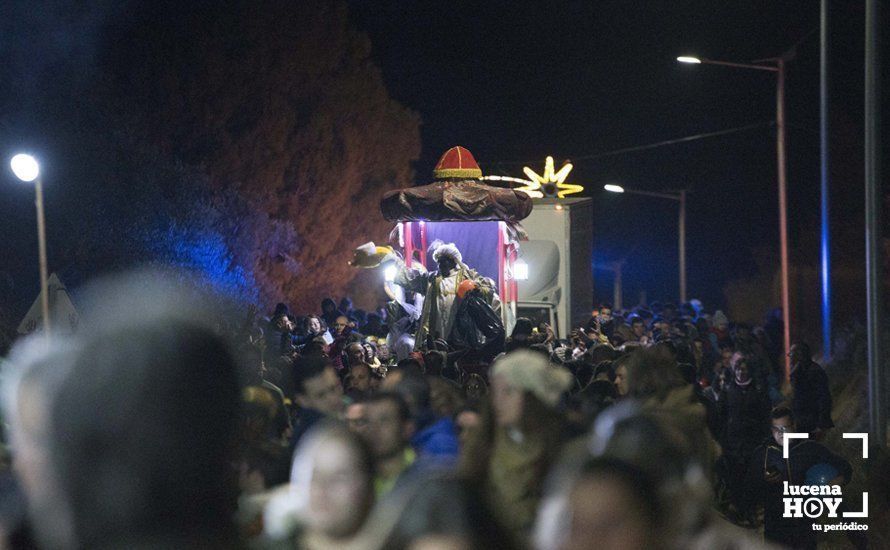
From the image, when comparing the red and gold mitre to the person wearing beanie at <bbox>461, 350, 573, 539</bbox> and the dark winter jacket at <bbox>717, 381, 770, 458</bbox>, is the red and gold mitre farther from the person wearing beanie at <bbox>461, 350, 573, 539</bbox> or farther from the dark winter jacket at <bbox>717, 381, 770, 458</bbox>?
the person wearing beanie at <bbox>461, 350, 573, 539</bbox>

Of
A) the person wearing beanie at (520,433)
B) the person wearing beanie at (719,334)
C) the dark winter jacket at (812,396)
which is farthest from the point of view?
the person wearing beanie at (719,334)

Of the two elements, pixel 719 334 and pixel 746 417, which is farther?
pixel 719 334

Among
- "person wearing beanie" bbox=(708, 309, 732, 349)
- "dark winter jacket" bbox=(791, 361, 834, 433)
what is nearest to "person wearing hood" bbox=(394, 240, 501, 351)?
"person wearing beanie" bbox=(708, 309, 732, 349)

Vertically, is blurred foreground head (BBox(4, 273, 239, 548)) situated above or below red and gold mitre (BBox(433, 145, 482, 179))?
below

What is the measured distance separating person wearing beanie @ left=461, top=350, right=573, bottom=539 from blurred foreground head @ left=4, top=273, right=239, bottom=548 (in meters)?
2.92

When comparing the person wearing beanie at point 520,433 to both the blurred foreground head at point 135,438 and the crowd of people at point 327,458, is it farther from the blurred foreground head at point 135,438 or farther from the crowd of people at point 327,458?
the blurred foreground head at point 135,438

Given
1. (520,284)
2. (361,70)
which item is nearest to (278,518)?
(520,284)

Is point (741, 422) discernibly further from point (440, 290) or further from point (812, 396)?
point (440, 290)

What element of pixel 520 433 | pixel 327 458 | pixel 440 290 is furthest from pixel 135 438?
pixel 440 290

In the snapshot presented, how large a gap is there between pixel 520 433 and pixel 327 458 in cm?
151

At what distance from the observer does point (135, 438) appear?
1781 millimetres

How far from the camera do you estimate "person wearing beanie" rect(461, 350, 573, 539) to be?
16.2ft

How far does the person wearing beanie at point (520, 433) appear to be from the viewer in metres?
4.93

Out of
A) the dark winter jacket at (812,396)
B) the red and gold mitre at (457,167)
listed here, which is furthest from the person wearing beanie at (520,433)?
the red and gold mitre at (457,167)
